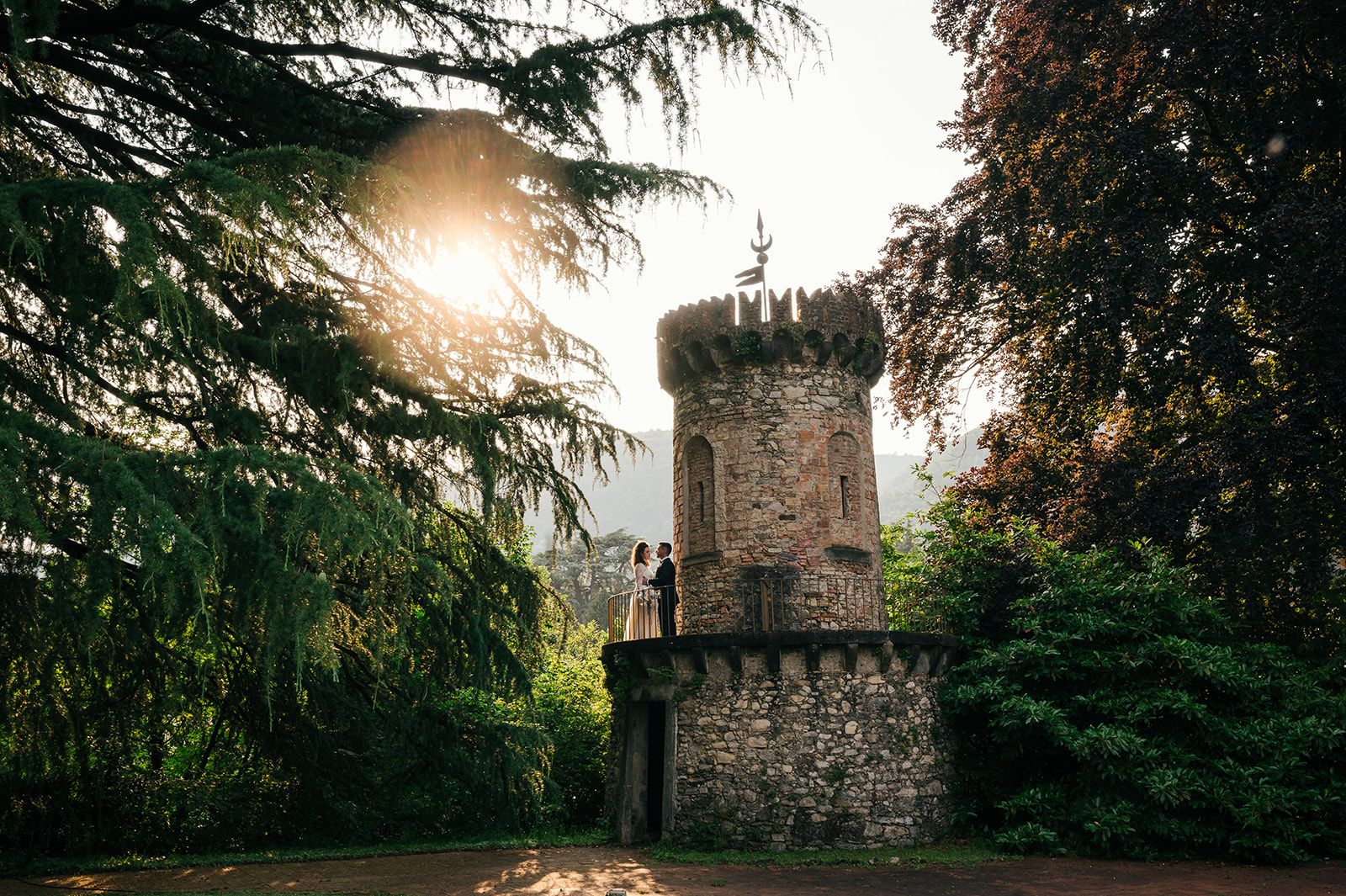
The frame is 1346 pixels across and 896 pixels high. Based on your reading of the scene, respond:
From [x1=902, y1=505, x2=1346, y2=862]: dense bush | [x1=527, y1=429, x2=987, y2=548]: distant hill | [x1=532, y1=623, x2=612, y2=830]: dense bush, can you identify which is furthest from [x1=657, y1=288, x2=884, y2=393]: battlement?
[x1=527, y1=429, x2=987, y2=548]: distant hill

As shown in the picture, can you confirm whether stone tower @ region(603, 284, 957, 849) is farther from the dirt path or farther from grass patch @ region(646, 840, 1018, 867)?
the dirt path

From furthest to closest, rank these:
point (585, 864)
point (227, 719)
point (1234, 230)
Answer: point (1234, 230), point (585, 864), point (227, 719)

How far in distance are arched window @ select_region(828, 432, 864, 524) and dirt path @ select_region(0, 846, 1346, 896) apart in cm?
454

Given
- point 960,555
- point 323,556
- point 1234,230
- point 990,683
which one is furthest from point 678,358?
point 323,556

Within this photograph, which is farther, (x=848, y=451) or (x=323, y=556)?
(x=848, y=451)

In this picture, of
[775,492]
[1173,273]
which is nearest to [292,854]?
[775,492]

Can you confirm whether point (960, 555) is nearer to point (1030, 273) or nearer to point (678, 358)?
point (1030, 273)

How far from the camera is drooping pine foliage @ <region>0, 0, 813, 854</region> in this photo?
16.1ft

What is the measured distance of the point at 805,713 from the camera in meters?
11.8

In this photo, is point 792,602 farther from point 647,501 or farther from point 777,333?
point 647,501

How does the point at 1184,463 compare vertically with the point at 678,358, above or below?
below

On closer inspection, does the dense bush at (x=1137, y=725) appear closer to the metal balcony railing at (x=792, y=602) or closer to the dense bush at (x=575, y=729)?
the metal balcony railing at (x=792, y=602)

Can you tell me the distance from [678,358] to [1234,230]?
7.53 meters

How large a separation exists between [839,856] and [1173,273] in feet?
26.8
